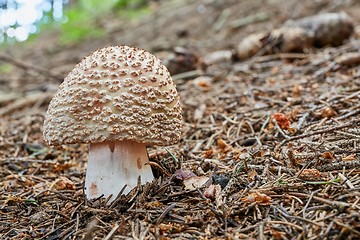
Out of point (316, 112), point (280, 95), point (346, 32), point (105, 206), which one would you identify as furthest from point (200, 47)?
point (105, 206)

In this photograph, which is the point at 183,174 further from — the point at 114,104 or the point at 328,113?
the point at 328,113

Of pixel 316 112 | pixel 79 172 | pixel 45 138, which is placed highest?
pixel 45 138

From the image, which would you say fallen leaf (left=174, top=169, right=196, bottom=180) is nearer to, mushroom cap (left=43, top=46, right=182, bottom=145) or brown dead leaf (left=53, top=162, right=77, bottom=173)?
mushroom cap (left=43, top=46, right=182, bottom=145)

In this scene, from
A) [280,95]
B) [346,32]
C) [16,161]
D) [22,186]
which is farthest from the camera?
[346,32]

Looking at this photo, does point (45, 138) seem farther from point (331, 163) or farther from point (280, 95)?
point (280, 95)

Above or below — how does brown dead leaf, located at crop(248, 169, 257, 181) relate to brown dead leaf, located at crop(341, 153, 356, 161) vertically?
above

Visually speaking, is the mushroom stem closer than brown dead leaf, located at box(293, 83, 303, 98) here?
Yes

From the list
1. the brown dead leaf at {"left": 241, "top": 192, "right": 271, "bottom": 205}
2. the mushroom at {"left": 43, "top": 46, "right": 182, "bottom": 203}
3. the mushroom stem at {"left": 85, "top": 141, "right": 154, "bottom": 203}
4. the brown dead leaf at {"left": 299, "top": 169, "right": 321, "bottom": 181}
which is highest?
the mushroom at {"left": 43, "top": 46, "right": 182, "bottom": 203}

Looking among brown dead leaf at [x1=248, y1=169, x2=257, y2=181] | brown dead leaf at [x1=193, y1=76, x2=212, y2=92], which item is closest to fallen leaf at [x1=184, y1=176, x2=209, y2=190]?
brown dead leaf at [x1=248, y1=169, x2=257, y2=181]

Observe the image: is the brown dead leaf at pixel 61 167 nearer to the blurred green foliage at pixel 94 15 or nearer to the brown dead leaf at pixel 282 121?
the brown dead leaf at pixel 282 121
